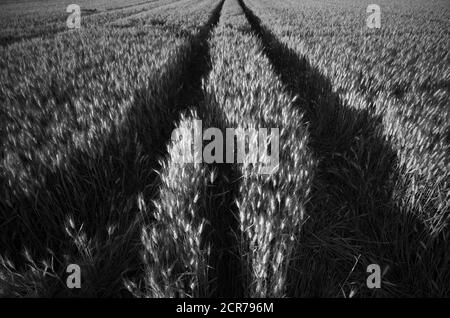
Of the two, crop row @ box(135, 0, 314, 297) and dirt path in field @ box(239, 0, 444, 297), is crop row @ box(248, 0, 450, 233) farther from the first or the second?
crop row @ box(135, 0, 314, 297)

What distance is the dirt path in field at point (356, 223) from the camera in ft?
4.70

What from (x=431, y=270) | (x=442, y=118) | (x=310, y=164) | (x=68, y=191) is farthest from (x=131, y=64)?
(x=431, y=270)

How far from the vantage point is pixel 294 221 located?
4.39ft

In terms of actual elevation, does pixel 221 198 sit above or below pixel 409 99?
below

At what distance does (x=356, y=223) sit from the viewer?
1729mm

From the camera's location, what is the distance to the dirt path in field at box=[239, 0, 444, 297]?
1433 mm

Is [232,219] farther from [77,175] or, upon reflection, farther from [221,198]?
[77,175]

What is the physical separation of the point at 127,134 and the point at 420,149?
2.04 m

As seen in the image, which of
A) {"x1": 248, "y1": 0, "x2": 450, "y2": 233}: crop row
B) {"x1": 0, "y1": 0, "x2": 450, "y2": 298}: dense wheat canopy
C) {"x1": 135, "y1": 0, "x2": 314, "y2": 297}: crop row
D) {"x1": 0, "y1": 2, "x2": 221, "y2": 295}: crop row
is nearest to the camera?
{"x1": 135, "y1": 0, "x2": 314, "y2": 297}: crop row

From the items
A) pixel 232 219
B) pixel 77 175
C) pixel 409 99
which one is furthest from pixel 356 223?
pixel 77 175

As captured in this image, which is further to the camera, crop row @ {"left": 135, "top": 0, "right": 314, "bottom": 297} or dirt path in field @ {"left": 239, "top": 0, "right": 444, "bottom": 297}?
dirt path in field @ {"left": 239, "top": 0, "right": 444, "bottom": 297}

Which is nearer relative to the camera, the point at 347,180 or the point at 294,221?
the point at 294,221

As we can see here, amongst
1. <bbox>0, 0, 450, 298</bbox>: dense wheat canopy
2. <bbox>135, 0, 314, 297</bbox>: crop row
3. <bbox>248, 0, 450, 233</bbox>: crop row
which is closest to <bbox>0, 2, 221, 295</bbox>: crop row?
<bbox>0, 0, 450, 298</bbox>: dense wheat canopy
